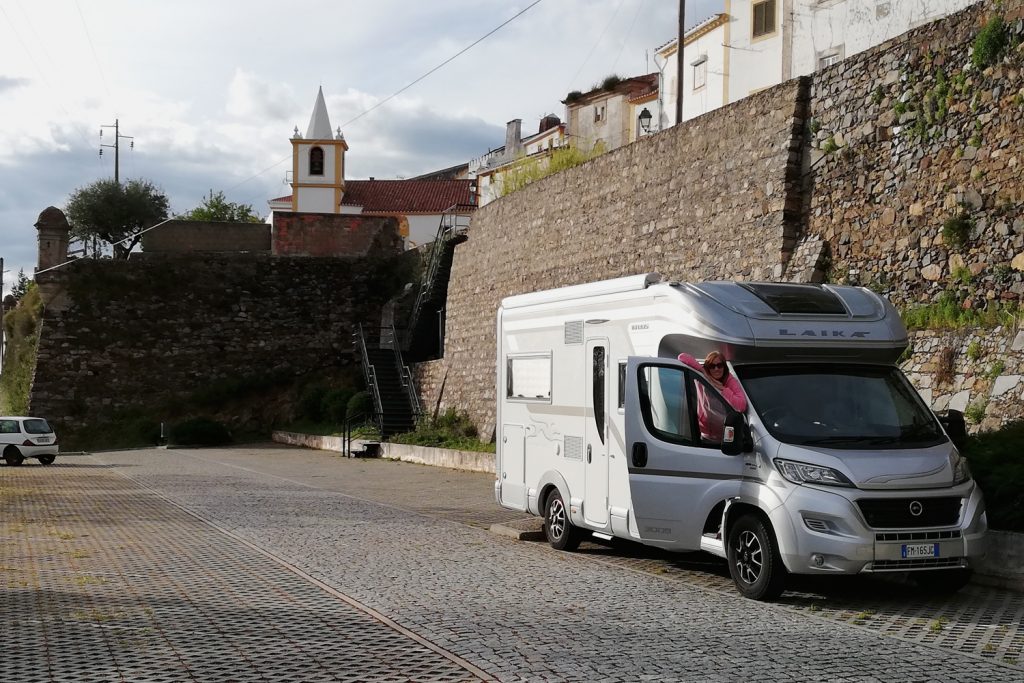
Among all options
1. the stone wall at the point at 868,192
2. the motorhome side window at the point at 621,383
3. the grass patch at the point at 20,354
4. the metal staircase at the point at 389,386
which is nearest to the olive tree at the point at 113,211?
the grass patch at the point at 20,354

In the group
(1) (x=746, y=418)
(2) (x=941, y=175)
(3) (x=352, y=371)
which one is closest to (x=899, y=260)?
(2) (x=941, y=175)

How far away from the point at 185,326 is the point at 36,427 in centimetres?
1160

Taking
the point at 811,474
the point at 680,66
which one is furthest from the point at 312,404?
the point at 811,474

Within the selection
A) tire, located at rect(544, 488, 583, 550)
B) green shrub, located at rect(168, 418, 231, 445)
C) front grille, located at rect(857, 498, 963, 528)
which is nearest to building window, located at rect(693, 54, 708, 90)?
green shrub, located at rect(168, 418, 231, 445)

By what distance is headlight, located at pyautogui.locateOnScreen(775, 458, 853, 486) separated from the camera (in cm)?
902

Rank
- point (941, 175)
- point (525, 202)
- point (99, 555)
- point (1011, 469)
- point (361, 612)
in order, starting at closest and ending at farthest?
point (361, 612) → point (1011, 469) → point (99, 555) → point (941, 175) → point (525, 202)

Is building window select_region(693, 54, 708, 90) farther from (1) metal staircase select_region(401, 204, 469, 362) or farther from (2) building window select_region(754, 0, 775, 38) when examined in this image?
(1) metal staircase select_region(401, 204, 469, 362)

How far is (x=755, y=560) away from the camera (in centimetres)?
942

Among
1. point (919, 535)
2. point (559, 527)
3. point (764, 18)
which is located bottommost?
point (559, 527)

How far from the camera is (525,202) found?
98.5ft

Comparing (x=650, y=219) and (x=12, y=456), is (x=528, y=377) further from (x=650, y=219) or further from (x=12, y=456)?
(x=12, y=456)

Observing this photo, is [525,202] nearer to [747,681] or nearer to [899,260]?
[899,260]

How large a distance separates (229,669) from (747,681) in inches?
116

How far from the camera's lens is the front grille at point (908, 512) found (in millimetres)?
8931
